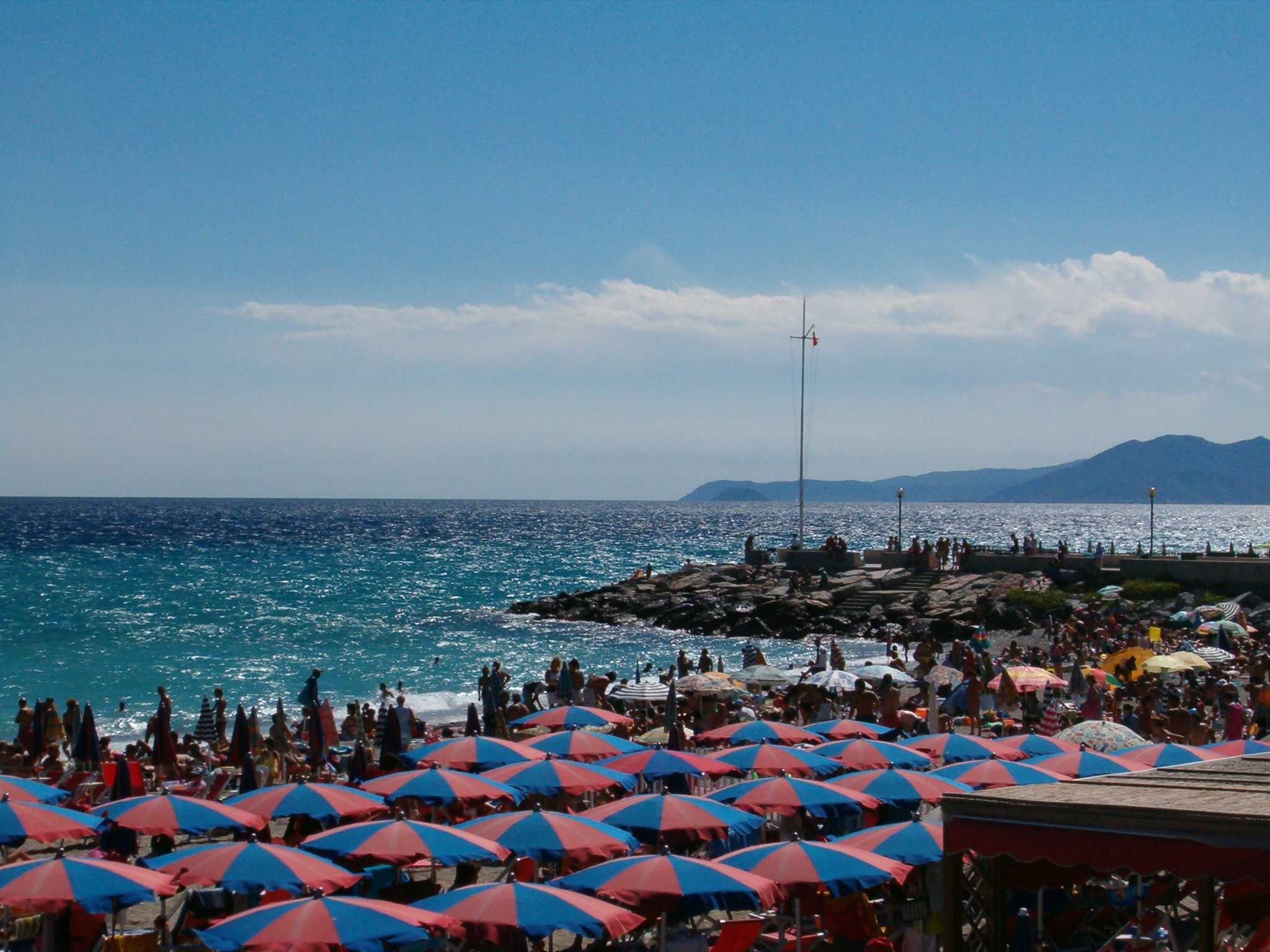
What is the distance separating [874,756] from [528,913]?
6325mm

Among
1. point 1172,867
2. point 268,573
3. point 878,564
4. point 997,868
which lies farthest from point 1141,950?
point 268,573

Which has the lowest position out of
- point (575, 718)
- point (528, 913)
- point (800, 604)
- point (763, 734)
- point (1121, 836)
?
point (800, 604)

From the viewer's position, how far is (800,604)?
4366cm

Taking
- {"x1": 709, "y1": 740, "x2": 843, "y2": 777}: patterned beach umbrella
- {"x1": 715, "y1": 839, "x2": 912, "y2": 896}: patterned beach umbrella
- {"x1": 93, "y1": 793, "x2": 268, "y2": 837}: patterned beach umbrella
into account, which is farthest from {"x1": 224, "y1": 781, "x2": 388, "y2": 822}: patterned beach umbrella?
{"x1": 709, "y1": 740, "x2": 843, "y2": 777}: patterned beach umbrella

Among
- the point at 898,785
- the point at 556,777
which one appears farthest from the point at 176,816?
the point at 898,785

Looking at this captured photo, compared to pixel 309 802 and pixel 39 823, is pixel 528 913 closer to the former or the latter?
pixel 309 802

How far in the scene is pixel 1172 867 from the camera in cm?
672

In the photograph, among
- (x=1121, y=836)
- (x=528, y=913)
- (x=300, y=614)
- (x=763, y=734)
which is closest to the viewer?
(x=1121, y=836)

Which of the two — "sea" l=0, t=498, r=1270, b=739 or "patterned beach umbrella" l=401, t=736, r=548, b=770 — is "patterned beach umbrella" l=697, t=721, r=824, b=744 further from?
"sea" l=0, t=498, r=1270, b=739

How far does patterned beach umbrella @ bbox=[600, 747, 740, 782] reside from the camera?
42.2 feet

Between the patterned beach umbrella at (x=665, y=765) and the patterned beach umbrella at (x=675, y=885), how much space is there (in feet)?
12.9

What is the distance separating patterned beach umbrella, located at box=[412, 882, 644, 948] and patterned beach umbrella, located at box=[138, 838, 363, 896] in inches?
39.6

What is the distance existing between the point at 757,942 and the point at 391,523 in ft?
484

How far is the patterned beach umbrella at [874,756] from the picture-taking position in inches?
523
